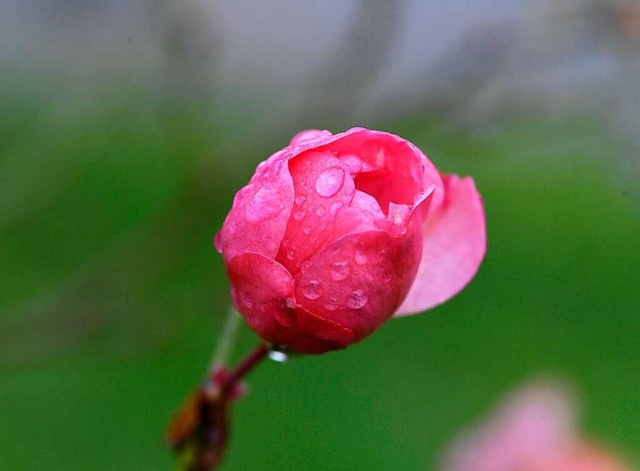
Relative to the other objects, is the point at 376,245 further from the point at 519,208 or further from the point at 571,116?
the point at 519,208

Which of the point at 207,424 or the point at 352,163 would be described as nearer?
the point at 352,163

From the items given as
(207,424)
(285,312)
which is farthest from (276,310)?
(207,424)

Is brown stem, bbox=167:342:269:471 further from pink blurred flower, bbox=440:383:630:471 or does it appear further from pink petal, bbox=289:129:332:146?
pink blurred flower, bbox=440:383:630:471

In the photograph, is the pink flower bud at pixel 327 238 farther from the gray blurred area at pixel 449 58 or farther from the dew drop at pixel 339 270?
the gray blurred area at pixel 449 58

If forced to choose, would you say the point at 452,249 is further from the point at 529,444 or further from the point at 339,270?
the point at 529,444

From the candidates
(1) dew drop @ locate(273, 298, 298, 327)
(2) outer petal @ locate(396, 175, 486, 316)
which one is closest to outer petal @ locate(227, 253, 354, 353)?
(1) dew drop @ locate(273, 298, 298, 327)
